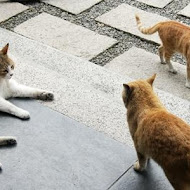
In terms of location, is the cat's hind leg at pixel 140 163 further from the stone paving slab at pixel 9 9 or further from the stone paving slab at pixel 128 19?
the stone paving slab at pixel 9 9

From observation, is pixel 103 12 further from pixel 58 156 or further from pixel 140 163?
pixel 140 163

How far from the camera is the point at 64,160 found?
2.78 meters

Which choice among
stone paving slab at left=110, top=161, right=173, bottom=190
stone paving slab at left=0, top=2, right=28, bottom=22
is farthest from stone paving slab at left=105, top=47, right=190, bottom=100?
stone paving slab at left=0, top=2, right=28, bottom=22

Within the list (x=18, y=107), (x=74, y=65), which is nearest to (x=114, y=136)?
(x=18, y=107)

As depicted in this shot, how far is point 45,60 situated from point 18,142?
45.2 inches

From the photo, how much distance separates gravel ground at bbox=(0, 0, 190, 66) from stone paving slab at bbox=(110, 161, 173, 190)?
1531mm

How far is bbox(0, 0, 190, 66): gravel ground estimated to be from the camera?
4207mm

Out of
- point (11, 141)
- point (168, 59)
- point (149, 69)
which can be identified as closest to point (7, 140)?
point (11, 141)

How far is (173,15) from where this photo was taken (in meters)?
4.71

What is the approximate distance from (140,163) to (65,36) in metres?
2.05

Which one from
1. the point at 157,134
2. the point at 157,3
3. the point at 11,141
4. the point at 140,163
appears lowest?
the point at 11,141

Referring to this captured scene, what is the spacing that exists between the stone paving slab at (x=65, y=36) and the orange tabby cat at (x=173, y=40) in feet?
1.78

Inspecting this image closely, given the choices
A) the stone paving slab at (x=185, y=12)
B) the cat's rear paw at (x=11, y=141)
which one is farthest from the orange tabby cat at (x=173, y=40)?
the cat's rear paw at (x=11, y=141)

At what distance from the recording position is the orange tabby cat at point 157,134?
2.24 metres
